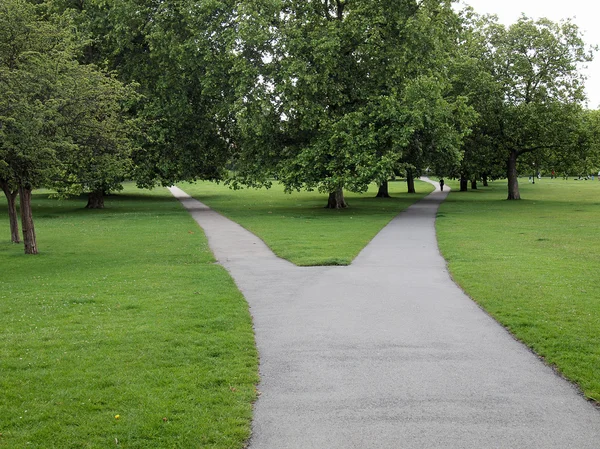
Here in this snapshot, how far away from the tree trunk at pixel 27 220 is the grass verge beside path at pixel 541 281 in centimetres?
1110

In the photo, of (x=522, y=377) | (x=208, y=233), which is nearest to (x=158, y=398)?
(x=522, y=377)

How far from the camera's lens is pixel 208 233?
21.4 meters

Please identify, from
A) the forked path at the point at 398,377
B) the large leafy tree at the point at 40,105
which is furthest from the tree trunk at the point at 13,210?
the forked path at the point at 398,377

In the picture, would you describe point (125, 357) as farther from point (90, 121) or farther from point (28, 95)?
point (90, 121)

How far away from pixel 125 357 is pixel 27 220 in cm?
1107

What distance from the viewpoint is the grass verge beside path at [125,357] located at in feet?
15.9

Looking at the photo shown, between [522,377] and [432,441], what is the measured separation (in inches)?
77.2

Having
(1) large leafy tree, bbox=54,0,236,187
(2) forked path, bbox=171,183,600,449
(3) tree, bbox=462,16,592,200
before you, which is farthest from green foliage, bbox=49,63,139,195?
(3) tree, bbox=462,16,592,200

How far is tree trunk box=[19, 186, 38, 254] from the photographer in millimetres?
15860

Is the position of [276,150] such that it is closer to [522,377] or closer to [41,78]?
[41,78]

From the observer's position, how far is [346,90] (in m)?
30.6

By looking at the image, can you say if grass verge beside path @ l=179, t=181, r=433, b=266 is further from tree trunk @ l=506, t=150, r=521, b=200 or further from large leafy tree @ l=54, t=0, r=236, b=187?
tree trunk @ l=506, t=150, r=521, b=200

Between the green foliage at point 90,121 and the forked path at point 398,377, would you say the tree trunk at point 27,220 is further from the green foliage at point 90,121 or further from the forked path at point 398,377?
the forked path at point 398,377

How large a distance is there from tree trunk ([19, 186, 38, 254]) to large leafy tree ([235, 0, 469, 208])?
1405cm
